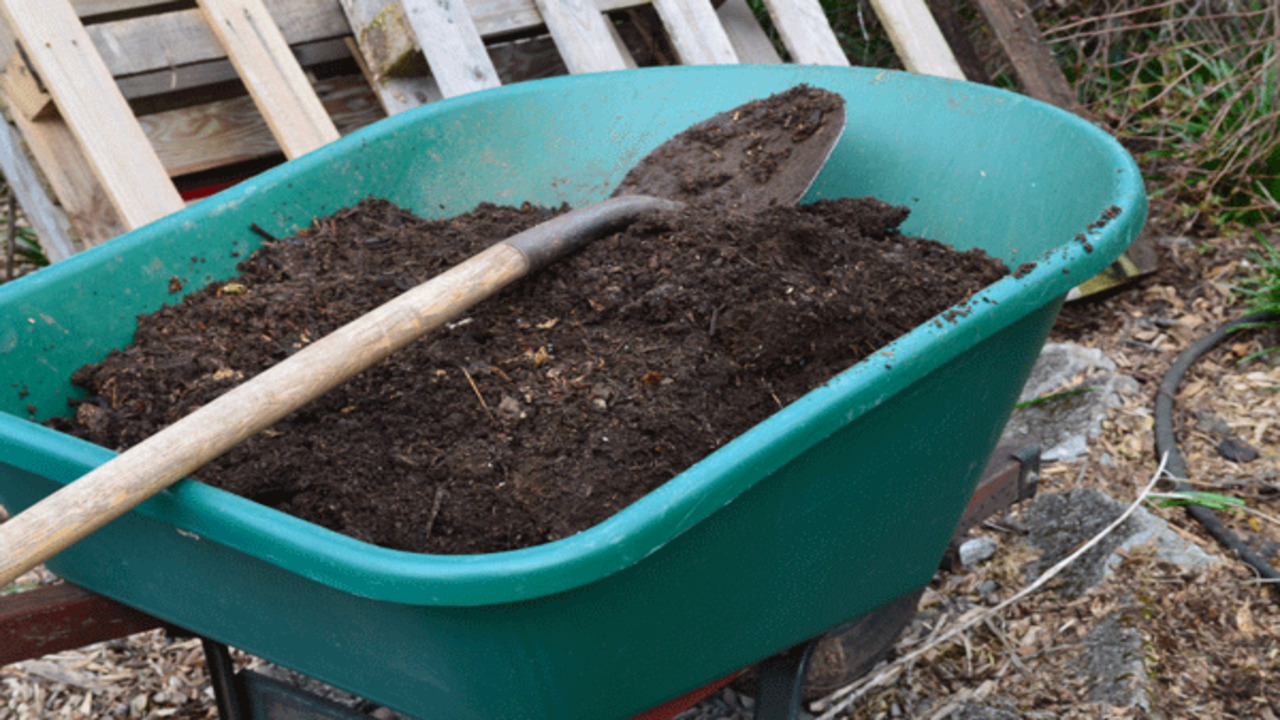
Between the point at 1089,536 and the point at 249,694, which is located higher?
the point at 249,694

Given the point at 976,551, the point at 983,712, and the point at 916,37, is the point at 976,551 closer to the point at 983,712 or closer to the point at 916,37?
the point at 983,712

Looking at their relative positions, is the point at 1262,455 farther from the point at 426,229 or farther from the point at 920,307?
the point at 426,229

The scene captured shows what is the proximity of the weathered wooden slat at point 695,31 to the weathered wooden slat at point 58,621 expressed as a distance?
183 cm

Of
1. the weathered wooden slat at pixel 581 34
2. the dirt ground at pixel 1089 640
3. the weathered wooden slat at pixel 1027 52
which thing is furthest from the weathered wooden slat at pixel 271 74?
the weathered wooden slat at pixel 1027 52

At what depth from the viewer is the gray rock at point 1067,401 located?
2.28m

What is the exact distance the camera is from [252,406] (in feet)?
3.40

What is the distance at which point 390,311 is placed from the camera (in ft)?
3.92

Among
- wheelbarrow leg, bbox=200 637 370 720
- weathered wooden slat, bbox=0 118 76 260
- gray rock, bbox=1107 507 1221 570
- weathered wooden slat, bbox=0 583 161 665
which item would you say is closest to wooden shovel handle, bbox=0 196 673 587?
weathered wooden slat, bbox=0 583 161 665

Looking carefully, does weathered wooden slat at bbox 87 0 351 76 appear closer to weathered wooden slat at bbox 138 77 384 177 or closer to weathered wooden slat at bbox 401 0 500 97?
weathered wooden slat at bbox 138 77 384 177

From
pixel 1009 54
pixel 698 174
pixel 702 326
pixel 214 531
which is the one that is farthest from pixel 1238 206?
pixel 214 531

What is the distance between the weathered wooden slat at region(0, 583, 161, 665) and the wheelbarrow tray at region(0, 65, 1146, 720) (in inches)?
1.1

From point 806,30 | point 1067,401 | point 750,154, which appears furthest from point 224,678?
point 806,30

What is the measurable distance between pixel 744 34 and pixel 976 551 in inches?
62.8

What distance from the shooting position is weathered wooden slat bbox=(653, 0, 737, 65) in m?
2.59
